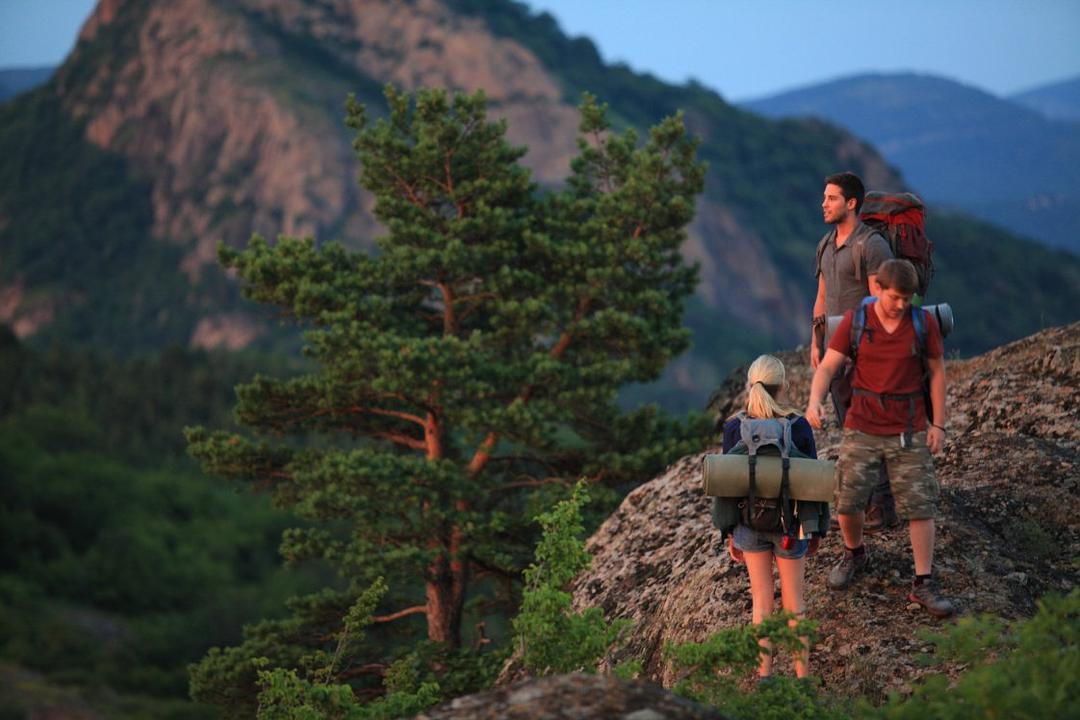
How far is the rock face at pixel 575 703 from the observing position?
458 cm

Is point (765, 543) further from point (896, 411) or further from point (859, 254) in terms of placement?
point (859, 254)

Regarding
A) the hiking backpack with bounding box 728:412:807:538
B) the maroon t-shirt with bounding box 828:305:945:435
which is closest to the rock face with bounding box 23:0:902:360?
the maroon t-shirt with bounding box 828:305:945:435

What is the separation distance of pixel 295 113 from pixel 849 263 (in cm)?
16804

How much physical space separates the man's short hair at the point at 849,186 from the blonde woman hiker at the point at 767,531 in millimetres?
1648

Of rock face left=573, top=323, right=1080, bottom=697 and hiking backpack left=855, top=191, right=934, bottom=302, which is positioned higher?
hiking backpack left=855, top=191, right=934, bottom=302

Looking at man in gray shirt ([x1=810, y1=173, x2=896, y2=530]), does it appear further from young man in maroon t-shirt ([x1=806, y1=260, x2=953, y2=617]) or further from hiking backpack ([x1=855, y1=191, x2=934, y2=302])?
young man in maroon t-shirt ([x1=806, y1=260, x2=953, y2=617])

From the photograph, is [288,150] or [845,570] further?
[288,150]

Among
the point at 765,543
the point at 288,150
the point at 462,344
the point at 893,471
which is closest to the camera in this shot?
the point at 765,543

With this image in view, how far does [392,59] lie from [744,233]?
59739 mm

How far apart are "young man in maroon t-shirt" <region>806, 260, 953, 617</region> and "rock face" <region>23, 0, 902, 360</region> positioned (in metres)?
A: 153

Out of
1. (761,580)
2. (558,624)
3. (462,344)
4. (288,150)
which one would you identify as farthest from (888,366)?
(288,150)

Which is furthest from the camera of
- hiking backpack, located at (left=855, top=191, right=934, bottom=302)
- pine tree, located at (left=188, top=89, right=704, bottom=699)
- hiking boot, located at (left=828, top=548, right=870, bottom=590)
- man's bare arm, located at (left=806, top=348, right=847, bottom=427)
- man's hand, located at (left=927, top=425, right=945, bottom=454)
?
pine tree, located at (left=188, top=89, right=704, bottom=699)

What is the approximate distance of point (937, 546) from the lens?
7645mm

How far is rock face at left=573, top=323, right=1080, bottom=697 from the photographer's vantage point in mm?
6965
